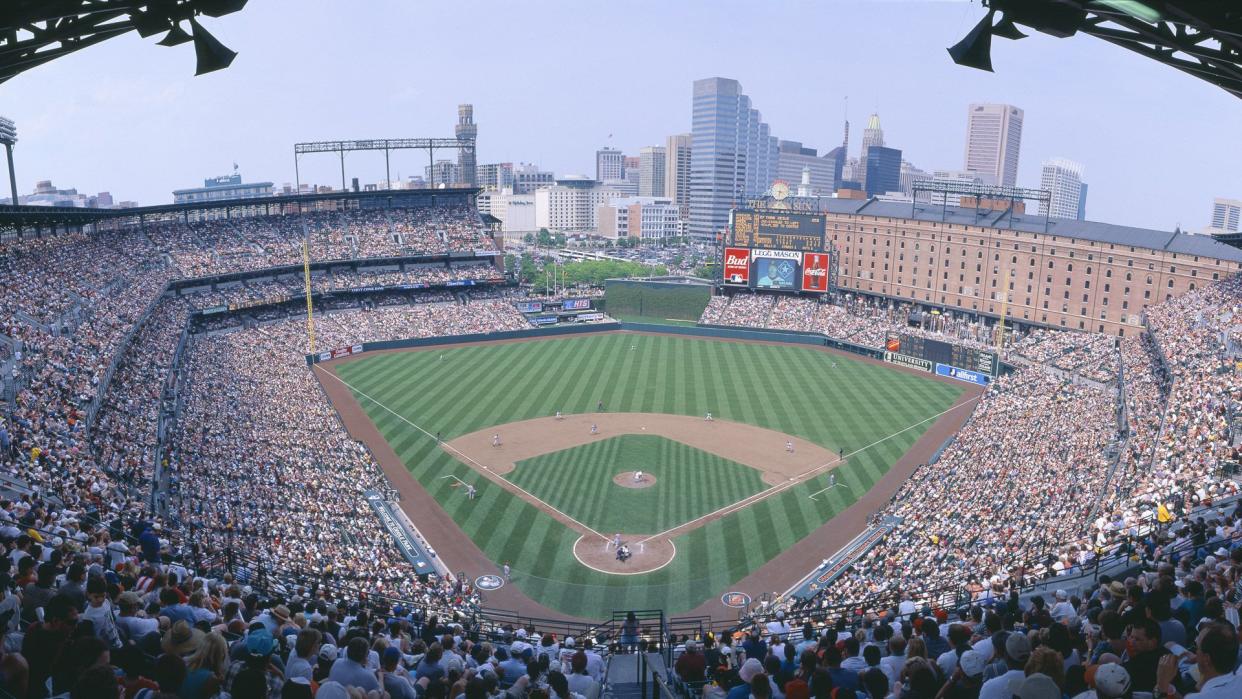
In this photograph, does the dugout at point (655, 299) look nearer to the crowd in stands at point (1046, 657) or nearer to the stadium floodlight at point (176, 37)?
the crowd in stands at point (1046, 657)

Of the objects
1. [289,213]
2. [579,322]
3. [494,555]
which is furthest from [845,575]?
[289,213]

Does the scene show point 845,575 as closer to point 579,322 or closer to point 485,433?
point 485,433

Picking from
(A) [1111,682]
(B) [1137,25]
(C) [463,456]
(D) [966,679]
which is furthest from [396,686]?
(C) [463,456]

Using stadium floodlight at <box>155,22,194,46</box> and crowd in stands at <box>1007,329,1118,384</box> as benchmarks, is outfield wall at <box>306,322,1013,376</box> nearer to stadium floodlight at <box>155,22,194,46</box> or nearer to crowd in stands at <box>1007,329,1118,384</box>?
crowd in stands at <box>1007,329,1118,384</box>

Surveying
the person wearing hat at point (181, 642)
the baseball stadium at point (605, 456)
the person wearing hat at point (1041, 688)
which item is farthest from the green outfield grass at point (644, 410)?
the person wearing hat at point (1041, 688)

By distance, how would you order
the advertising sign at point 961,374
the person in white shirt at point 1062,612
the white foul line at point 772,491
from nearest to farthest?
the person in white shirt at point 1062,612 < the white foul line at point 772,491 < the advertising sign at point 961,374

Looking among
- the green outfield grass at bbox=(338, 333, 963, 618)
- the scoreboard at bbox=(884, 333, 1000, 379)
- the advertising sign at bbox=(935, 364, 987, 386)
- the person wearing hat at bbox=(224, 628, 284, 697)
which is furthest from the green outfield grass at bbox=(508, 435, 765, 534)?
the scoreboard at bbox=(884, 333, 1000, 379)
